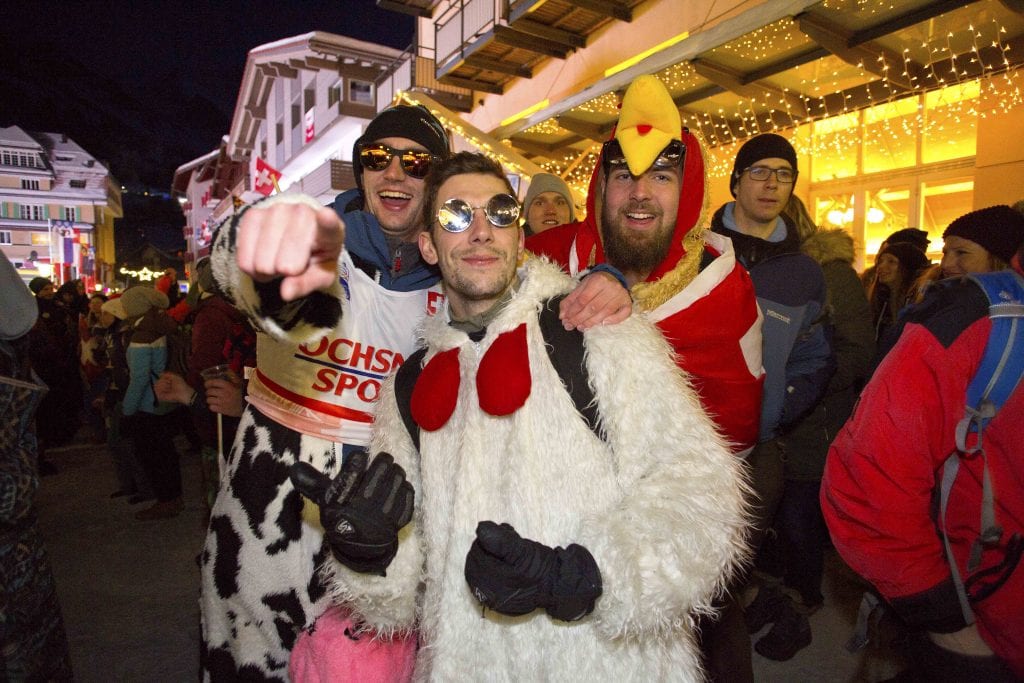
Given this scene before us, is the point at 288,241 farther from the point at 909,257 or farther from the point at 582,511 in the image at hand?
the point at 909,257

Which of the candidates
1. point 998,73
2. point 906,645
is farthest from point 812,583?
point 998,73

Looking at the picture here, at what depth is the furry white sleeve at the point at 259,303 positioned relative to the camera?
144 cm

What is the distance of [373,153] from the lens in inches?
90.0

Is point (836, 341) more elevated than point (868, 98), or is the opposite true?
point (868, 98)

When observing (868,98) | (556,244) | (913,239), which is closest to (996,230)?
(556,244)

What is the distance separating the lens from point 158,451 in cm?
597

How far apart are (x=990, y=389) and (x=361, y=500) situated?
175 centimetres

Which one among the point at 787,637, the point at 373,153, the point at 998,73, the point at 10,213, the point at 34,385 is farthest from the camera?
the point at 10,213

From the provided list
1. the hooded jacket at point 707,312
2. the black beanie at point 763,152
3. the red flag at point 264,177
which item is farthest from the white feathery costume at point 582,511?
the red flag at point 264,177

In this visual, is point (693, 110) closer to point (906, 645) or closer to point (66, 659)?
point (906, 645)

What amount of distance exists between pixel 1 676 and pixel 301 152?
24.0 meters

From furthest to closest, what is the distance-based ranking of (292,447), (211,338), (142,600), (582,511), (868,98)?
(868,98)
(142,600)
(211,338)
(292,447)
(582,511)

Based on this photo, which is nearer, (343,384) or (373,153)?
(343,384)

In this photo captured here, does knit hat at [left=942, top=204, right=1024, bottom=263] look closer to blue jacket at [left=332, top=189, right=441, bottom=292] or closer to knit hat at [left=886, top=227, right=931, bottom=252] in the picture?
blue jacket at [left=332, top=189, right=441, bottom=292]
